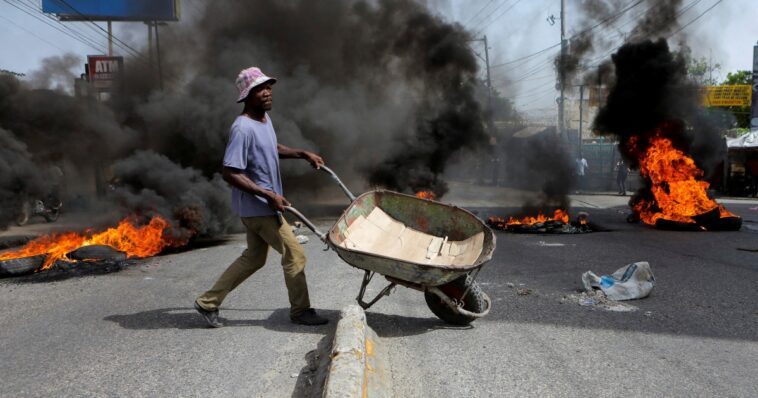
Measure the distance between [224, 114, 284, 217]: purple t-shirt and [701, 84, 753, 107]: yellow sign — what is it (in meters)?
34.0

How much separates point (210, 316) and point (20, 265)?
413 cm

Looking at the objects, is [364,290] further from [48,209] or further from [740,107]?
[740,107]

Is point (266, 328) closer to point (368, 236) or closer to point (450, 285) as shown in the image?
point (368, 236)

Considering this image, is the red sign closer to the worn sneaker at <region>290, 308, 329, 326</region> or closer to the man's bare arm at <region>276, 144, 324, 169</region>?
the man's bare arm at <region>276, 144, 324, 169</region>

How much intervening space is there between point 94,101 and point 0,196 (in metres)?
5.94

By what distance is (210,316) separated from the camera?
14.0 ft

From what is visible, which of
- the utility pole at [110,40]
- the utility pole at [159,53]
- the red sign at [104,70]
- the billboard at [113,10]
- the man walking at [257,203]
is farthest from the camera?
the billboard at [113,10]

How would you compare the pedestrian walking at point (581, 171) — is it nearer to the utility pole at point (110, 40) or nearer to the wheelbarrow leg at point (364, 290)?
the utility pole at point (110, 40)

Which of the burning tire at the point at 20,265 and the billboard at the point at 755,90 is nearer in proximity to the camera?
the burning tire at the point at 20,265

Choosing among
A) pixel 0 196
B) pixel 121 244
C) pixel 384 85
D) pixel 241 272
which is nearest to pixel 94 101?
pixel 0 196

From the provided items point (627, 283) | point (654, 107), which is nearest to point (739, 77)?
point (654, 107)

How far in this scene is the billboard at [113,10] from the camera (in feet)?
75.5

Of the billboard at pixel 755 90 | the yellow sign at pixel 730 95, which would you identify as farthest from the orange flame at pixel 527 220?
the yellow sign at pixel 730 95

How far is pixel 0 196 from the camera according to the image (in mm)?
Result: 9359
